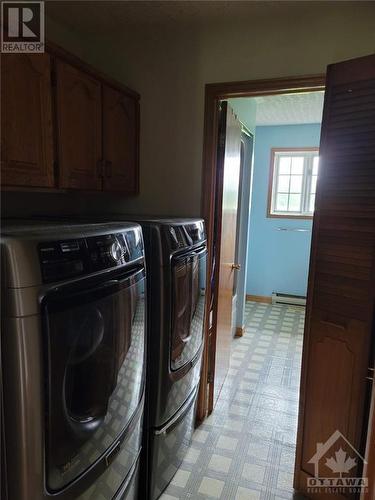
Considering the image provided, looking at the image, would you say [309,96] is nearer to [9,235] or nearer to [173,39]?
[173,39]

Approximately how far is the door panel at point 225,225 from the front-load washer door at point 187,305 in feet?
1.49

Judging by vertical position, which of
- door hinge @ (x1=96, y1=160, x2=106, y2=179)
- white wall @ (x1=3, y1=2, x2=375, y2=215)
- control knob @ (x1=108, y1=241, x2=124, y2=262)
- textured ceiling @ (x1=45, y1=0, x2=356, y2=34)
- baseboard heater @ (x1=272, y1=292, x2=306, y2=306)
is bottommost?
baseboard heater @ (x1=272, y1=292, x2=306, y2=306)

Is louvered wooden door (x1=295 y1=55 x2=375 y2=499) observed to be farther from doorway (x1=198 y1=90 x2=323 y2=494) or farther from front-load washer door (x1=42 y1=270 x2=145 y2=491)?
front-load washer door (x1=42 y1=270 x2=145 y2=491)

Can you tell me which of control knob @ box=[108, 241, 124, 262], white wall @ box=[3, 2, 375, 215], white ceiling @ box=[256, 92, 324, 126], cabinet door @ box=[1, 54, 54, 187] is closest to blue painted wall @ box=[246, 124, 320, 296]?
white ceiling @ box=[256, 92, 324, 126]

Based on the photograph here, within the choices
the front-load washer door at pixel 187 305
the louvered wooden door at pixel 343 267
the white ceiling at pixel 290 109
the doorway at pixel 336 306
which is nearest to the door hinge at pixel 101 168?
the front-load washer door at pixel 187 305

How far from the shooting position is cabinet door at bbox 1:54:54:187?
1.28 metres

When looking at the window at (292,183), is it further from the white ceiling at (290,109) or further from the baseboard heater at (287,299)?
the baseboard heater at (287,299)

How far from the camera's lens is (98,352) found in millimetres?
1021

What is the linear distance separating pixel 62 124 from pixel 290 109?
2949 millimetres

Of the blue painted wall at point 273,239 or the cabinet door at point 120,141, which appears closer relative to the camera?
the cabinet door at point 120,141

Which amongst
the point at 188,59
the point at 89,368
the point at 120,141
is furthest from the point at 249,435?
the point at 188,59

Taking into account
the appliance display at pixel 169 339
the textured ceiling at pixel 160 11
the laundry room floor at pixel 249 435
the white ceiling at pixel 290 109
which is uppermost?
the white ceiling at pixel 290 109

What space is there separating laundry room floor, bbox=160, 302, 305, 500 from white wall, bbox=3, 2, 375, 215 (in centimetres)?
147

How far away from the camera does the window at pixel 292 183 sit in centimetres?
461
